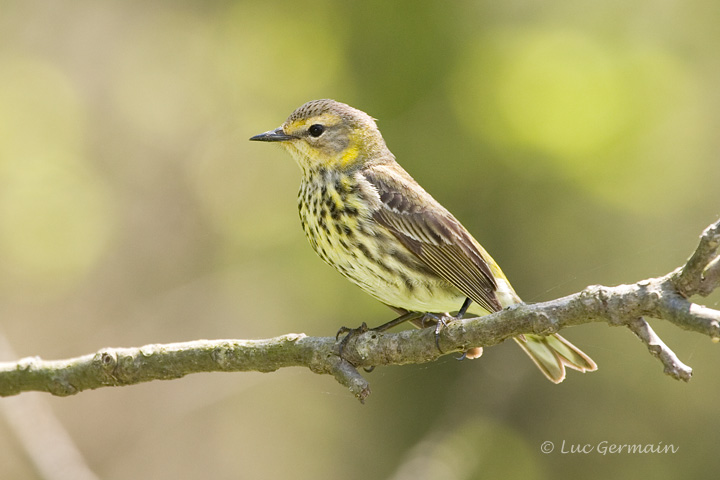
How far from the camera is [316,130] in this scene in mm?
4363

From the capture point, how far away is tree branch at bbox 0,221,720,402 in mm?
2346

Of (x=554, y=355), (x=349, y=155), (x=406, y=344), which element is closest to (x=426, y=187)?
(x=349, y=155)

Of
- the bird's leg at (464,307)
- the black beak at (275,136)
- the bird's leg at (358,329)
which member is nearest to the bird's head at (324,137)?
the black beak at (275,136)

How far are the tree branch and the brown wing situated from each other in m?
0.67

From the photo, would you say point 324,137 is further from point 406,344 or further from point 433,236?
point 406,344

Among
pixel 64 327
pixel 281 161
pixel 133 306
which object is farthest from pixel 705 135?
pixel 64 327

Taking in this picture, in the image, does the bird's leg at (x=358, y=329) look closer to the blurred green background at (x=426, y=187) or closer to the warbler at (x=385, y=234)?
the warbler at (x=385, y=234)

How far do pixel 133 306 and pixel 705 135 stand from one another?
5034 mm

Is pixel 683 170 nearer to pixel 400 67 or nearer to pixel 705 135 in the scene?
pixel 705 135

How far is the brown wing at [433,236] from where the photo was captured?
3.89 m

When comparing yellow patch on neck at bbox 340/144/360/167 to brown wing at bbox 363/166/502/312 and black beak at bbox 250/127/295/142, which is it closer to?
brown wing at bbox 363/166/502/312

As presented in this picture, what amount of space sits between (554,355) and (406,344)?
41.9 inches

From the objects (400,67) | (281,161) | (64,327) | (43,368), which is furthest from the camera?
(64,327)

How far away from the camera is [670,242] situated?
18.3 ft
